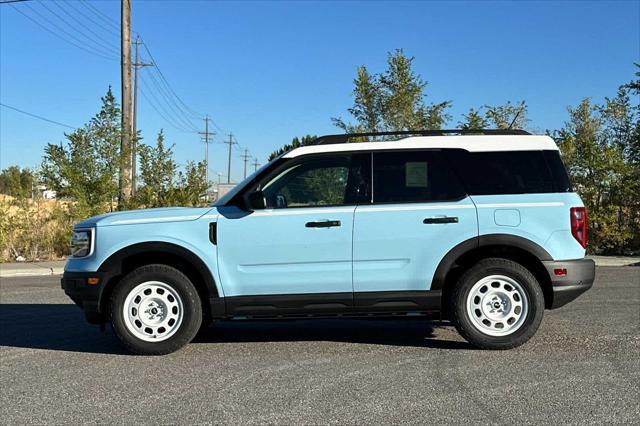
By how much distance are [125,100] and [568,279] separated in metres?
15.2

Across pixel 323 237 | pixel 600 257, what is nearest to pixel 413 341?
pixel 323 237

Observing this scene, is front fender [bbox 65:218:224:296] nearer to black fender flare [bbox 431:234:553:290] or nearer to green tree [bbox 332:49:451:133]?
black fender flare [bbox 431:234:553:290]

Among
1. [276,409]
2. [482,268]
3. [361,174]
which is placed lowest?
[276,409]

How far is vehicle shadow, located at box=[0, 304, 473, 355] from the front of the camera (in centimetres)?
607

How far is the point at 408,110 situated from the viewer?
62.4ft

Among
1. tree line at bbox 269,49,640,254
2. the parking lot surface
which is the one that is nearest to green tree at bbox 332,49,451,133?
tree line at bbox 269,49,640,254

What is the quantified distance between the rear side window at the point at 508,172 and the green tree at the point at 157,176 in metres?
13.4

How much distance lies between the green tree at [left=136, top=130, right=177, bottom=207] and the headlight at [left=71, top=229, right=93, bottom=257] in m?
12.1

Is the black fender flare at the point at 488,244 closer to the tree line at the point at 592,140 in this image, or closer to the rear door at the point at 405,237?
the rear door at the point at 405,237

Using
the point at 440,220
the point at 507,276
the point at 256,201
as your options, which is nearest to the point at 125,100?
the point at 256,201

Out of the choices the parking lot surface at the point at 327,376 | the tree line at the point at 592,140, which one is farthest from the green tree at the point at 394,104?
the parking lot surface at the point at 327,376

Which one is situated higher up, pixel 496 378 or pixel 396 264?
pixel 396 264

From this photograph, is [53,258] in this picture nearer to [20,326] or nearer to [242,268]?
[20,326]

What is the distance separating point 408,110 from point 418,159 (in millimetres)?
13764
